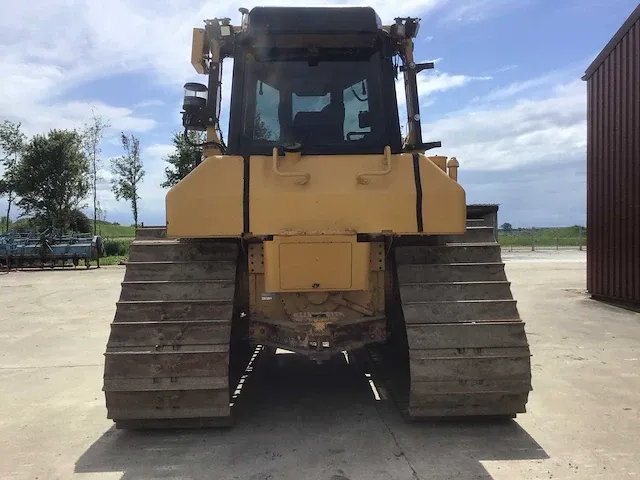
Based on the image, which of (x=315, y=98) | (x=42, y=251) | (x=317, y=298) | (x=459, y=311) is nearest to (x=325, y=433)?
(x=317, y=298)

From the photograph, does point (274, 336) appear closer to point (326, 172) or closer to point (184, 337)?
point (184, 337)

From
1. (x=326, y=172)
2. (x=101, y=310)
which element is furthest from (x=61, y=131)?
(x=326, y=172)

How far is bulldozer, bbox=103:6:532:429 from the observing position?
3.69 m

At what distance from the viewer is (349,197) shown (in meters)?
3.69

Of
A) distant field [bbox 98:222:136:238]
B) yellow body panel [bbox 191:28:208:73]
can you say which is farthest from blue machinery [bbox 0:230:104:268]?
→ yellow body panel [bbox 191:28:208:73]

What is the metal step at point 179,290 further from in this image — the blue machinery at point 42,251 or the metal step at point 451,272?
the blue machinery at point 42,251

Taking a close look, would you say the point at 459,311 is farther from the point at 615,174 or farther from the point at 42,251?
the point at 42,251

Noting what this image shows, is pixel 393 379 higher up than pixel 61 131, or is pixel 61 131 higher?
pixel 61 131

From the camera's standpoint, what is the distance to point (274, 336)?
4.16 meters

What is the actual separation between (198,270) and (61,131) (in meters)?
30.3

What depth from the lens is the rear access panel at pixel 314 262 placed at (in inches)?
146

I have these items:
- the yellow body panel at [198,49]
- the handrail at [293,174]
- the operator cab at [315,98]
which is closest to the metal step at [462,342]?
the handrail at [293,174]

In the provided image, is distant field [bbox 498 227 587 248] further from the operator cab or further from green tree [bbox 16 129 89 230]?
the operator cab

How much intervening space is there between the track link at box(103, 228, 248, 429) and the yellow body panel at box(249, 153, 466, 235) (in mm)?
675
